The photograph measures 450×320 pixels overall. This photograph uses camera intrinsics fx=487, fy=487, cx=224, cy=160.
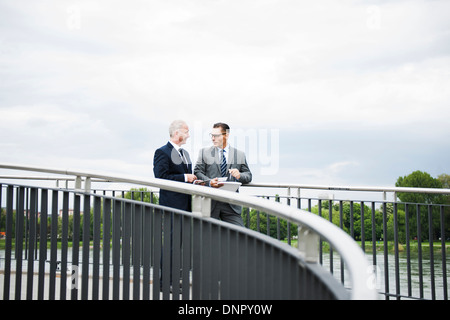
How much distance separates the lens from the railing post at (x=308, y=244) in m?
2.24

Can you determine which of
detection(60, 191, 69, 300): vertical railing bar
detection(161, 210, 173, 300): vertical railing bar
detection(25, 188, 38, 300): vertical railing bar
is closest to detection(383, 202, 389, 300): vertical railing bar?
detection(161, 210, 173, 300): vertical railing bar

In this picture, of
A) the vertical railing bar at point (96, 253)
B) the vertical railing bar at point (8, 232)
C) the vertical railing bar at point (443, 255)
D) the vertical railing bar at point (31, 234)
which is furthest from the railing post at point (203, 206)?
the vertical railing bar at point (443, 255)

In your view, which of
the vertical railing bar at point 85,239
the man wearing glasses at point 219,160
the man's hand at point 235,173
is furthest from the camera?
the man wearing glasses at point 219,160

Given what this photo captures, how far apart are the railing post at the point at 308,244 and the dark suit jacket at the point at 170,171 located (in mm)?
3411

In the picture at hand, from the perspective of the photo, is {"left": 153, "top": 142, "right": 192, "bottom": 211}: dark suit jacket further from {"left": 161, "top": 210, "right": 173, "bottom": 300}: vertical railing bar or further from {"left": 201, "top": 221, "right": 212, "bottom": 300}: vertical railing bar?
{"left": 201, "top": 221, "right": 212, "bottom": 300}: vertical railing bar

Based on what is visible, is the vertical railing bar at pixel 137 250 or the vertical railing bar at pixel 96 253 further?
the vertical railing bar at pixel 96 253

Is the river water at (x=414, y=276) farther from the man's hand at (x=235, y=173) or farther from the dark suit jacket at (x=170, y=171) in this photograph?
the dark suit jacket at (x=170, y=171)

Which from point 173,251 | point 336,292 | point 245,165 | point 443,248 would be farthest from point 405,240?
point 336,292

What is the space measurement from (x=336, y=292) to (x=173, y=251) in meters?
1.46

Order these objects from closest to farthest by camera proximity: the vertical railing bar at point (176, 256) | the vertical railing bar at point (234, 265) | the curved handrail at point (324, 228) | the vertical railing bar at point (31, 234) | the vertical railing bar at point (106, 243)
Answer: the curved handrail at point (324, 228) → the vertical railing bar at point (234, 265) → the vertical railing bar at point (176, 256) → the vertical railing bar at point (106, 243) → the vertical railing bar at point (31, 234)

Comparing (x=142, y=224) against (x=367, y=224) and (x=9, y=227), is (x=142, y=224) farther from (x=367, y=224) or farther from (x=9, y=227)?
(x=367, y=224)

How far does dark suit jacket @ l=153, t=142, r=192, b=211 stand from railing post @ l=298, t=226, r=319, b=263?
11.2ft

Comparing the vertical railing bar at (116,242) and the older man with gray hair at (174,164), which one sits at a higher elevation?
the older man with gray hair at (174,164)

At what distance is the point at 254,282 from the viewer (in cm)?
255
